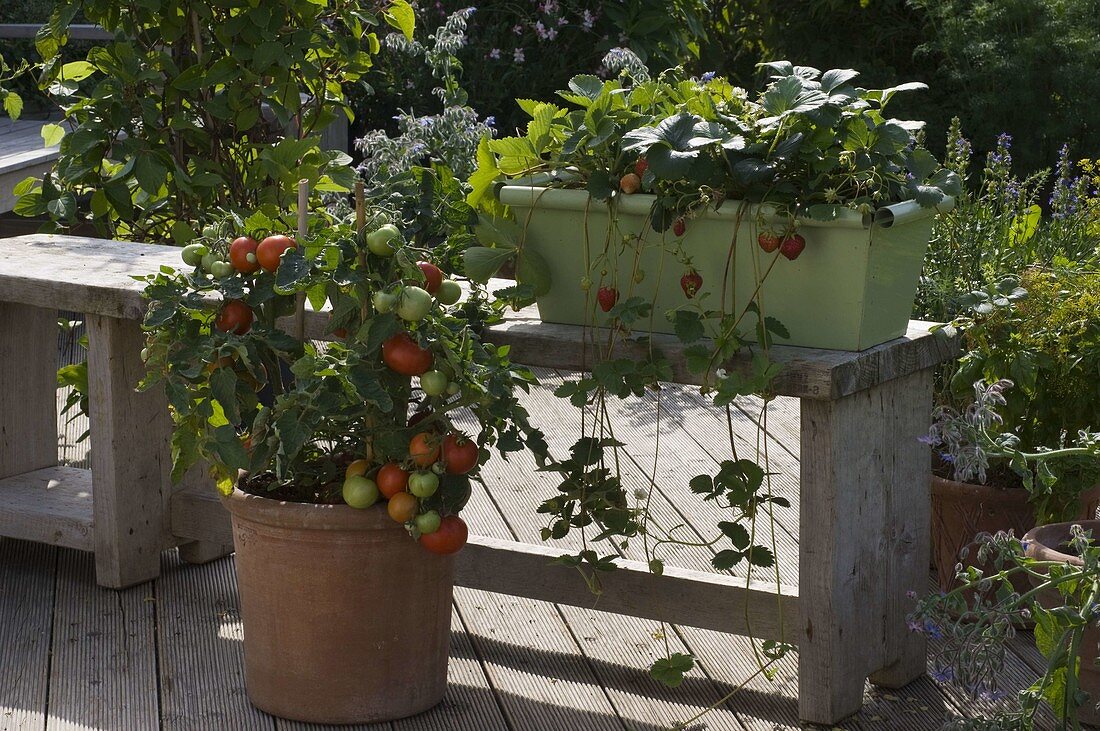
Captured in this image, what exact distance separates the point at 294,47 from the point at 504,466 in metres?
1.16

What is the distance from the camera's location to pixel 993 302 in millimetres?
2281

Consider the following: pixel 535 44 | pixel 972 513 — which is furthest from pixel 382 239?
pixel 535 44

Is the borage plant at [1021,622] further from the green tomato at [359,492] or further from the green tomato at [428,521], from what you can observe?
the green tomato at [359,492]

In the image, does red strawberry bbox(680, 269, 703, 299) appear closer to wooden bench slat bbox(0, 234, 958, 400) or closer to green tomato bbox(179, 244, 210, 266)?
wooden bench slat bbox(0, 234, 958, 400)

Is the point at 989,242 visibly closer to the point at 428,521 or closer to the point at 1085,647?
the point at 1085,647

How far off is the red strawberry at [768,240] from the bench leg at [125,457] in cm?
129

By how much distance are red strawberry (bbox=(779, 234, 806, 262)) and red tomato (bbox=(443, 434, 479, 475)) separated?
20.2 inches

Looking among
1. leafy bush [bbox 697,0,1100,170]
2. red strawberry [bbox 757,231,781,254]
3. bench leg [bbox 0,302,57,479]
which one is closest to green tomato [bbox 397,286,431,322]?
red strawberry [bbox 757,231,781,254]

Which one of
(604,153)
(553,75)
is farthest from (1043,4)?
(604,153)

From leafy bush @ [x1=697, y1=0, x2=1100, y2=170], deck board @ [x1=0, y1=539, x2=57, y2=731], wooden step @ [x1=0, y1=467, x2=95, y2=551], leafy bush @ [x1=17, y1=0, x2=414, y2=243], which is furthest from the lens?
leafy bush @ [x1=697, y1=0, x2=1100, y2=170]

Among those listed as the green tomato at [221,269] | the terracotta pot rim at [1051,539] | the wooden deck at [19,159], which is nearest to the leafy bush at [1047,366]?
the terracotta pot rim at [1051,539]

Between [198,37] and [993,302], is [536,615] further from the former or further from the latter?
[198,37]

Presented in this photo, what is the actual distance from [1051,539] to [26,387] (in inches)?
81.9

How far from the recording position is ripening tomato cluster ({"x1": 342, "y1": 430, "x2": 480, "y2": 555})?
1.92m
